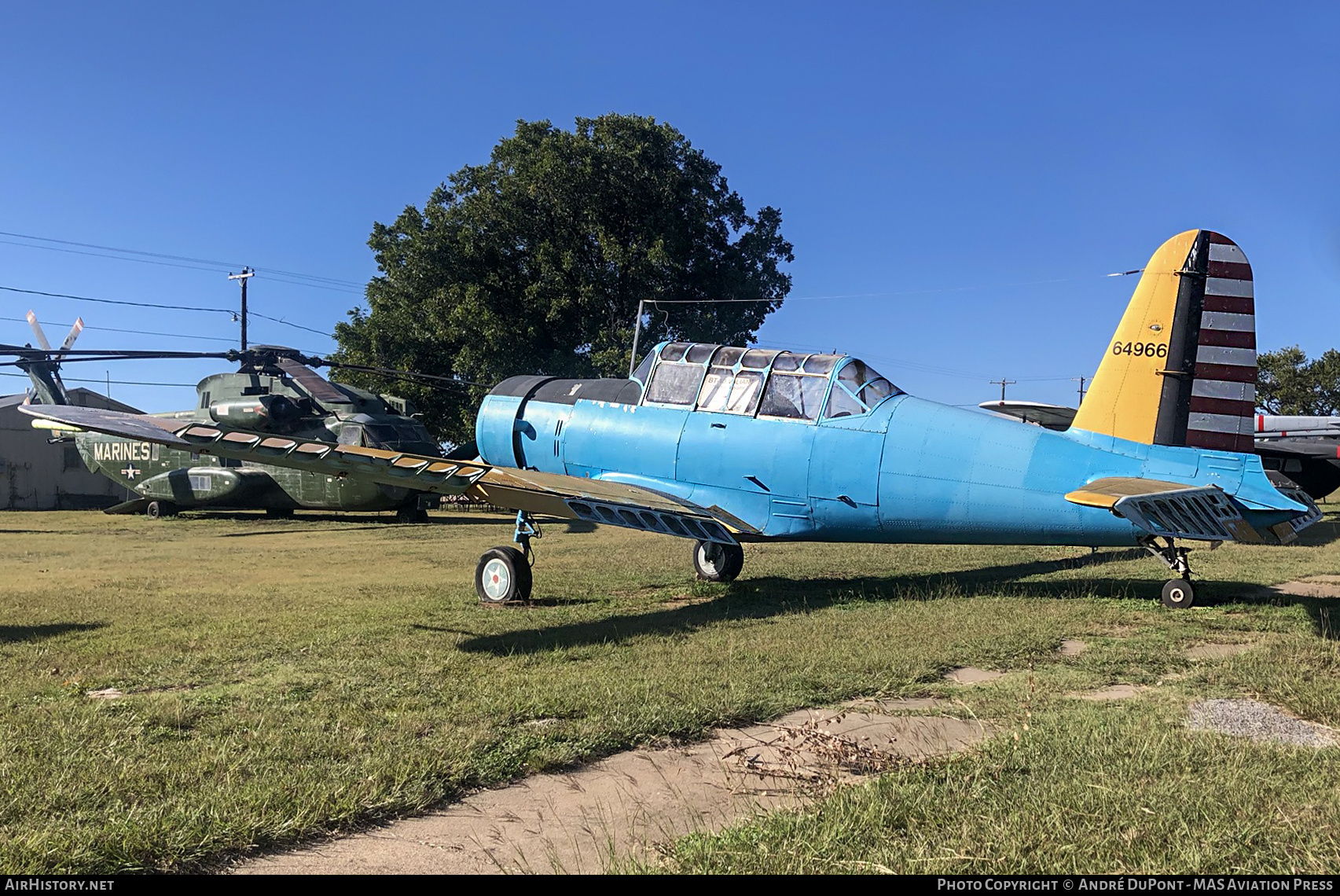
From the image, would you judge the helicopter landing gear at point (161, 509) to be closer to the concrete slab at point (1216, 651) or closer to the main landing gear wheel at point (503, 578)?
the main landing gear wheel at point (503, 578)

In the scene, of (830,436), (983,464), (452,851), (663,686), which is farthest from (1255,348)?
(452,851)

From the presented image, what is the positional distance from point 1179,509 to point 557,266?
26.4m

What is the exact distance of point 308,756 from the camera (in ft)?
14.3

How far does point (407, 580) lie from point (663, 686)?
7.15 meters

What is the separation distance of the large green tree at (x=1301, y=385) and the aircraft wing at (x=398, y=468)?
5943 centimetres

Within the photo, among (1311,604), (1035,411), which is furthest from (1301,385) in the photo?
(1311,604)

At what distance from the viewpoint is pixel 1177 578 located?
9.51m

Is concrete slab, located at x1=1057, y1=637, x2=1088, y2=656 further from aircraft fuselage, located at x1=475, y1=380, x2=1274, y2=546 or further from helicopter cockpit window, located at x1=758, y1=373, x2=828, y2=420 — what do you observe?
helicopter cockpit window, located at x1=758, y1=373, x2=828, y2=420

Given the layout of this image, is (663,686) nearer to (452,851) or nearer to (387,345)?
(452,851)

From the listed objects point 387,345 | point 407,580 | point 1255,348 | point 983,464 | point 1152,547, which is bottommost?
point 407,580

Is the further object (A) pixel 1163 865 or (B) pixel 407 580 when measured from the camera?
(B) pixel 407 580
